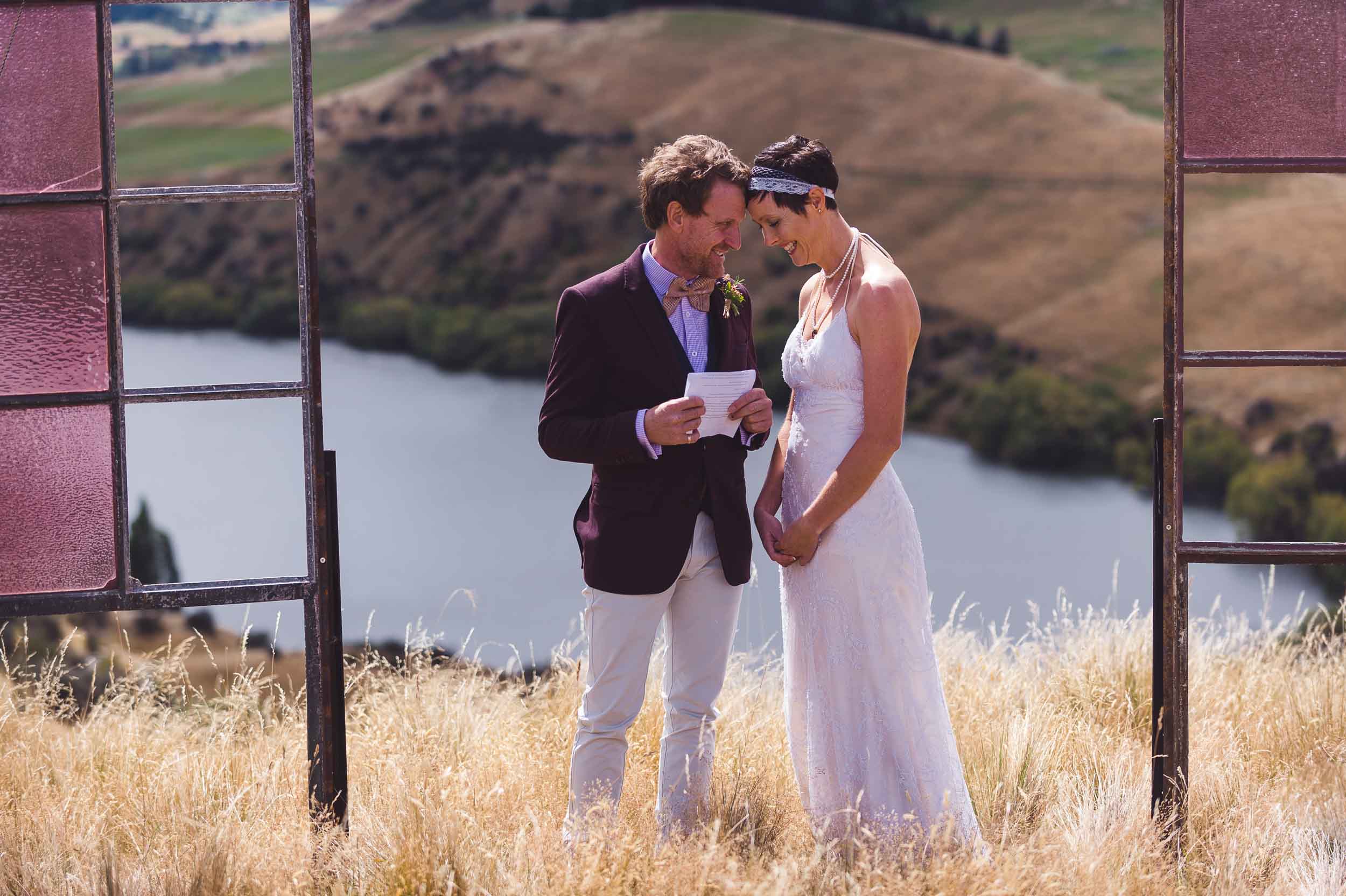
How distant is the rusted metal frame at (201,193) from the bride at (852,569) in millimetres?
1181

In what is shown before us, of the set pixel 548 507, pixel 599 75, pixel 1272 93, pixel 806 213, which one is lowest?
pixel 548 507

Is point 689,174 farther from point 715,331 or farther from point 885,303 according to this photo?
point 885,303

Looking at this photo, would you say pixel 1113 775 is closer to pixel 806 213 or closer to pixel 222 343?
pixel 806 213

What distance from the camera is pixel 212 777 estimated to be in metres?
3.82

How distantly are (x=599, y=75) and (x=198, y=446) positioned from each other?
61.6 feet

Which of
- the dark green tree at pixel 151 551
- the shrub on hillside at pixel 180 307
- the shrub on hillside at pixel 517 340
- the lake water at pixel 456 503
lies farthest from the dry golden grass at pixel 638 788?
the shrub on hillside at pixel 180 307

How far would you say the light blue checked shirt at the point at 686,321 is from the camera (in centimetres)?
323

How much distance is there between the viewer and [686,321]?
10.7 ft

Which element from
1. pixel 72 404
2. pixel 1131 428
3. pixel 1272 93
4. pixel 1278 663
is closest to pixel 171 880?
pixel 72 404

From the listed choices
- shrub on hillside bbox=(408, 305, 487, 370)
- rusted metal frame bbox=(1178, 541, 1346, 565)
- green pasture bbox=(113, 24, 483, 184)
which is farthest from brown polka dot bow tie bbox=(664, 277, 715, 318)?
green pasture bbox=(113, 24, 483, 184)

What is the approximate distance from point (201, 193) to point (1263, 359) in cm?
278

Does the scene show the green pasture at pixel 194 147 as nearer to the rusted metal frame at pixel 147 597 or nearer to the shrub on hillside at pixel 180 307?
the shrub on hillside at pixel 180 307

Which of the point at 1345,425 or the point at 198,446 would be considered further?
the point at 198,446

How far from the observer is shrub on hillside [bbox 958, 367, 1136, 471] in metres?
37.2
